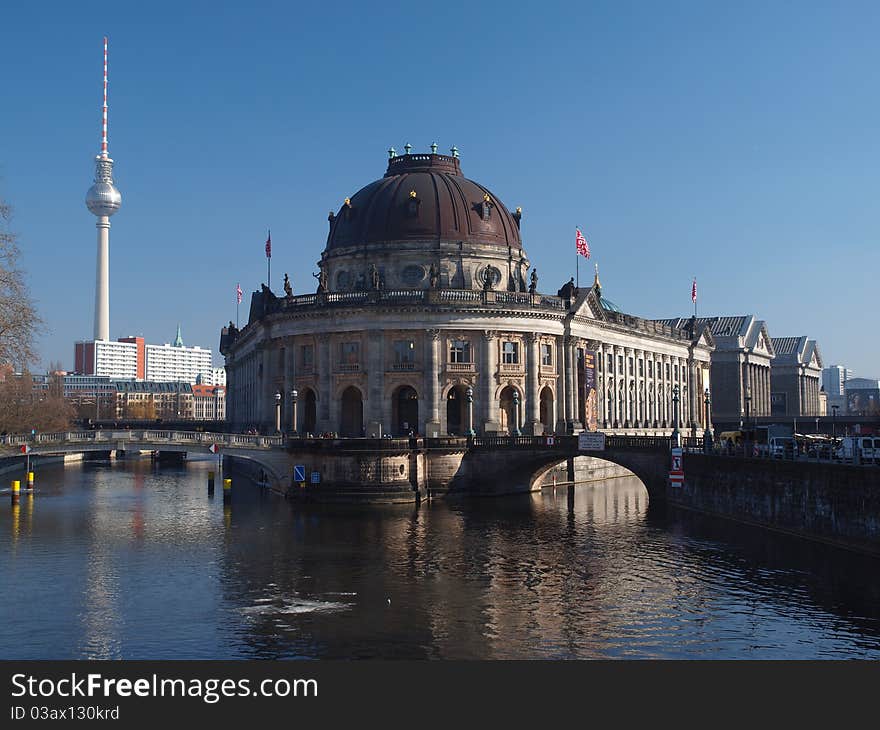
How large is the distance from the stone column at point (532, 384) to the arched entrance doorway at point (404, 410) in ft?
38.4

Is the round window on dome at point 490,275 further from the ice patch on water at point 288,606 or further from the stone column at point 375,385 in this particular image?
the ice patch on water at point 288,606

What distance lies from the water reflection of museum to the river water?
22908 mm

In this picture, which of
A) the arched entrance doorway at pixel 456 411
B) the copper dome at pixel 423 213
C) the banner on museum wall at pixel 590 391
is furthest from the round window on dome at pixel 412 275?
the banner on museum wall at pixel 590 391

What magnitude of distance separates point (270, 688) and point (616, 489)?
73880mm

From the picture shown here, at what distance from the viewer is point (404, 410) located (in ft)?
Answer: 329

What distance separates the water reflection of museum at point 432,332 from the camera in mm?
95625

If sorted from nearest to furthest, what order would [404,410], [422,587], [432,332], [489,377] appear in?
1. [422,587]
2. [432,332]
3. [489,377]
4. [404,410]

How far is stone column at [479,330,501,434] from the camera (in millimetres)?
96688

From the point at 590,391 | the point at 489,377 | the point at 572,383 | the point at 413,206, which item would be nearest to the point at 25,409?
the point at 413,206

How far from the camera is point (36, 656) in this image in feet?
113

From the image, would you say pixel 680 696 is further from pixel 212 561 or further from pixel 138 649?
pixel 212 561

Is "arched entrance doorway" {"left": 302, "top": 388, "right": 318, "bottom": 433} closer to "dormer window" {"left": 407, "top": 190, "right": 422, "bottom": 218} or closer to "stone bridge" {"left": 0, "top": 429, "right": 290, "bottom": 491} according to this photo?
"stone bridge" {"left": 0, "top": 429, "right": 290, "bottom": 491}

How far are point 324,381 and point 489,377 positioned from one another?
55.1ft
